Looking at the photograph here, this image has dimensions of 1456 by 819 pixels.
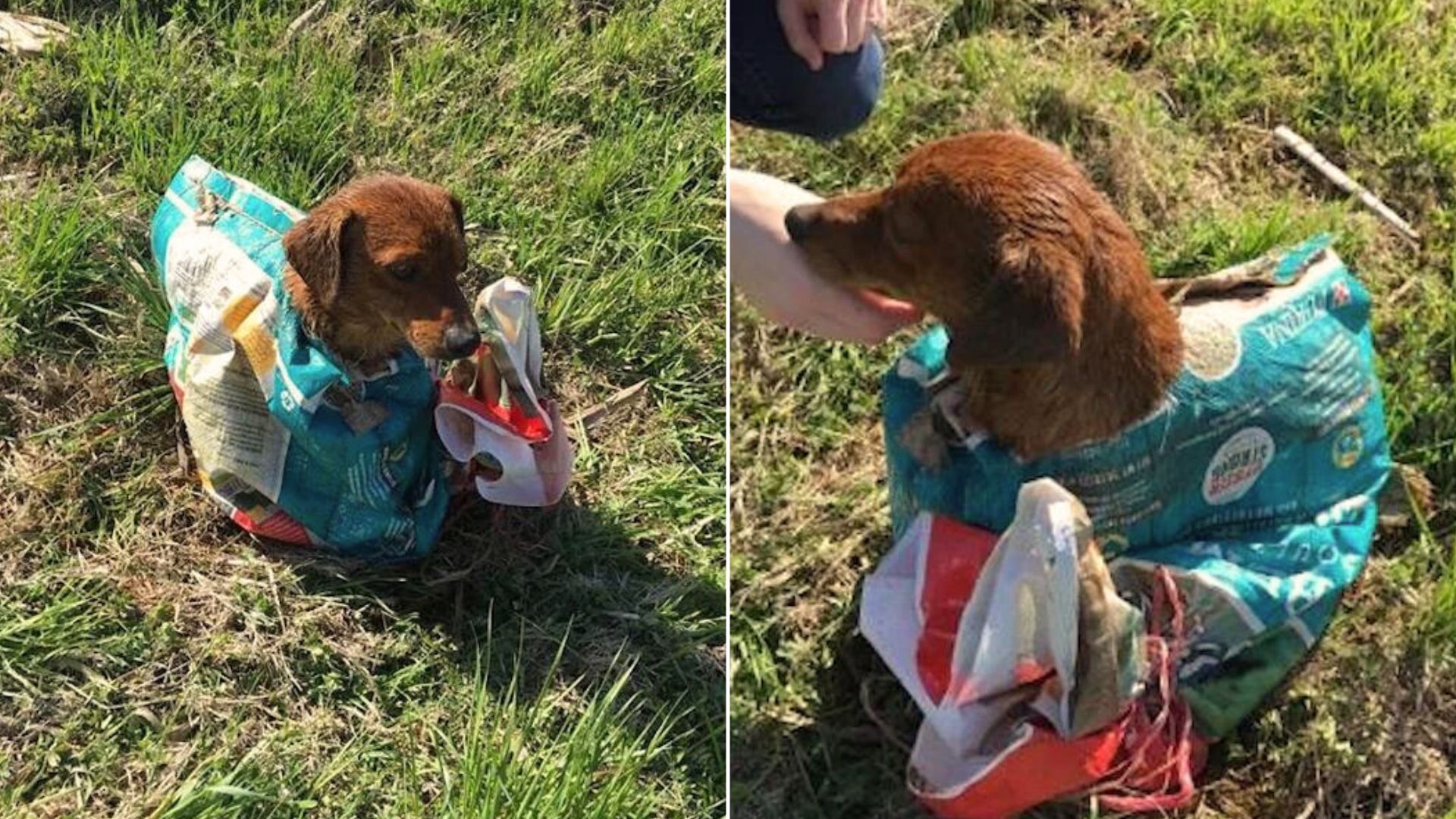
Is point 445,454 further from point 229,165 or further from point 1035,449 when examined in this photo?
point 1035,449

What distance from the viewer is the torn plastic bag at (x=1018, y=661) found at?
9.05ft

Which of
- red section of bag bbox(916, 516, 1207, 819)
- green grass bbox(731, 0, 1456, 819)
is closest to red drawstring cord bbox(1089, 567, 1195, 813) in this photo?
red section of bag bbox(916, 516, 1207, 819)

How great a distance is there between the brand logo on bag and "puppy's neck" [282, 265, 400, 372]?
1.83m

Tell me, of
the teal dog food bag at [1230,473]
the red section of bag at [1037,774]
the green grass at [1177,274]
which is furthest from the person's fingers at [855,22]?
the red section of bag at [1037,774]

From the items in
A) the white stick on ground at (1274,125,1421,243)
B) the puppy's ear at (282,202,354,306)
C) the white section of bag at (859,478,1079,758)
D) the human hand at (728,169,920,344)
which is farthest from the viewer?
the white stick on ground at (1274,125,1421,243)

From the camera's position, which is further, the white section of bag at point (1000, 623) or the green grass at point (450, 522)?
the green grass at point (450, 522)

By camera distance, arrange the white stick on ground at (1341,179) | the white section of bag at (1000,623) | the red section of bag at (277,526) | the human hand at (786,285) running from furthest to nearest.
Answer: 1. the white stick on ground at (1341,179)
2. the red section of bag at (277,526)
3. the human hand at (786,285)
4. the white section of bag at (1000,623)

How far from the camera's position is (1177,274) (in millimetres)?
3975

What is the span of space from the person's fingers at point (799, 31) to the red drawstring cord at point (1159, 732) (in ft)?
4.25

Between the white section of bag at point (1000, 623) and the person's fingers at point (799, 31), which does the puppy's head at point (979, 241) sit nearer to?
the white section of bag at point (1000, 623)

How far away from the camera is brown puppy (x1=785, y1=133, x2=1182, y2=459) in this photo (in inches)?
108

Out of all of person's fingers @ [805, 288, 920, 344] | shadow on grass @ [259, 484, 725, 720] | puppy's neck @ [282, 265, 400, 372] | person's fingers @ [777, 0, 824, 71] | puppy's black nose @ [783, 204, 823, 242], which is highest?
person's fingers @ [777, 0, 824, 71]

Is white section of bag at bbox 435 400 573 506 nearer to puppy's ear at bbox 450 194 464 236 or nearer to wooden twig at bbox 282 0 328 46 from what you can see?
puppy's ear at bbox 450 194 464 236

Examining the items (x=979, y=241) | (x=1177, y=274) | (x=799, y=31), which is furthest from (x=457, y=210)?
(x=1177, y=274)
